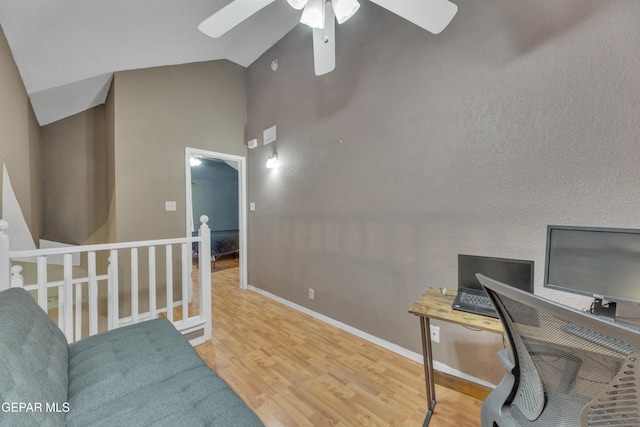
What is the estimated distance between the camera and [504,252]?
1.59 m

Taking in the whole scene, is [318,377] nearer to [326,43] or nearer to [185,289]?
[185,289]

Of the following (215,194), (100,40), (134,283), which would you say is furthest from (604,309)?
(215,194)

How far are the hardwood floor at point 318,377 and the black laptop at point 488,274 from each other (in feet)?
2.23

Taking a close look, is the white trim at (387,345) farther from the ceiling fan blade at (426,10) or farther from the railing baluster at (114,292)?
the ceiling fan blade at (426,10)

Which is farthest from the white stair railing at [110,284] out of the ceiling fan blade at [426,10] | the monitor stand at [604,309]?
the monitor stand at [604,309]

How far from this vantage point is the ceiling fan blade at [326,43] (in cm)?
157

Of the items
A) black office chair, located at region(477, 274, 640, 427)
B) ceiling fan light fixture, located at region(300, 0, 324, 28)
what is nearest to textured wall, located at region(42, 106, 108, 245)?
ceiling fan light fixture, located at region(300, 0, 324, 28)

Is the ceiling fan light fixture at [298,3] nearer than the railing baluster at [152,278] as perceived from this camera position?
Yes

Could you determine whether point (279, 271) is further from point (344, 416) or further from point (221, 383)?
point (221, 383)

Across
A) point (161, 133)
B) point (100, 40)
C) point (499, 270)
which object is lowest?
point (499, 270)

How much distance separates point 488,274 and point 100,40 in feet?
11.3

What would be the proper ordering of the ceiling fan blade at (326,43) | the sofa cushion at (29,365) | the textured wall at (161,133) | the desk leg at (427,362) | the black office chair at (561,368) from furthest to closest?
the textured wall at (161,133) → the ceiling fan blade at (326,43) → the desk leg at (427,362) → the sofa cushion at (29,365) → the black office chair at (561,368)

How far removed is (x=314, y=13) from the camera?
4.52ft

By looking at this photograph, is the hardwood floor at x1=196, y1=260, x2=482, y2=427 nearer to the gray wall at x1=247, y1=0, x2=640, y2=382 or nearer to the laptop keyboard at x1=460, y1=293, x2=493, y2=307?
the gray wall at x1=247, y1=0, x2=640, y2=382
